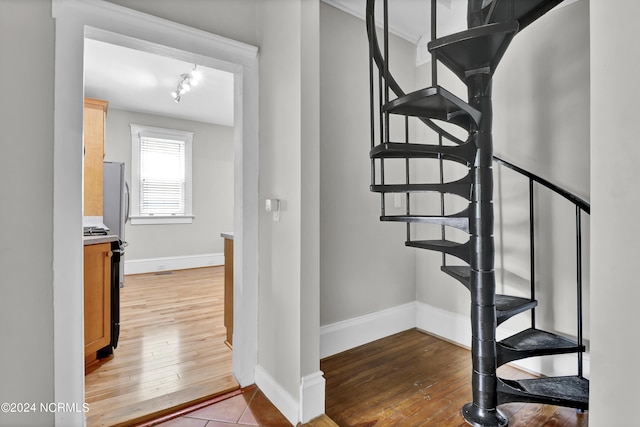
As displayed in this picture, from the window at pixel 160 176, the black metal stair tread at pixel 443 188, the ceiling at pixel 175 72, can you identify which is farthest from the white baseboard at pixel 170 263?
the black metal stair tread at pixel 443 188

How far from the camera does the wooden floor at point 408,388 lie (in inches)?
68.9

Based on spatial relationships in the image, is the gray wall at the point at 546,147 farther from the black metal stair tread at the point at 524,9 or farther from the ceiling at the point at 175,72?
the black metal stair tread at the point at 524,9

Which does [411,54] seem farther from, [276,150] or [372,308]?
[372,308]

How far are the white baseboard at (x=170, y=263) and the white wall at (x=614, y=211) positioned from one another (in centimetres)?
610

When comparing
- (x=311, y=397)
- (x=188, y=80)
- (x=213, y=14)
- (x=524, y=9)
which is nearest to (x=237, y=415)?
(x=311, y=397)

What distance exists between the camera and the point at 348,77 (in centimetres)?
262

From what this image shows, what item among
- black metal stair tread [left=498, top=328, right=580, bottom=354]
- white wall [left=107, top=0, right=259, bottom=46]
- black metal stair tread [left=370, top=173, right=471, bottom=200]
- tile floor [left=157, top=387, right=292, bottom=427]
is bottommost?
tile floor [left=157, top=387, right=292, bottom=427]

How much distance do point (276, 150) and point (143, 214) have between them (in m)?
4.71

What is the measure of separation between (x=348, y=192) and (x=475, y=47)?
1.38 meters

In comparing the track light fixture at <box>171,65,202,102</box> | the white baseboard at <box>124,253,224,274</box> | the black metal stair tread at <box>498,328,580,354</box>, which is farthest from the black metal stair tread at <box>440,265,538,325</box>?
the white baseboard at <box>124,253,224,274</box>

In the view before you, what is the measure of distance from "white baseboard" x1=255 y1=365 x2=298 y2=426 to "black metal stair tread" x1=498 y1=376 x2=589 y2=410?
3.42 feet

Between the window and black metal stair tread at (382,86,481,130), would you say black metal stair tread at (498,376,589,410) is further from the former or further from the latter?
the window

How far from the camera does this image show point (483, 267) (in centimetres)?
164

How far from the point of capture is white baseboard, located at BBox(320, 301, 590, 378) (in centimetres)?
215
